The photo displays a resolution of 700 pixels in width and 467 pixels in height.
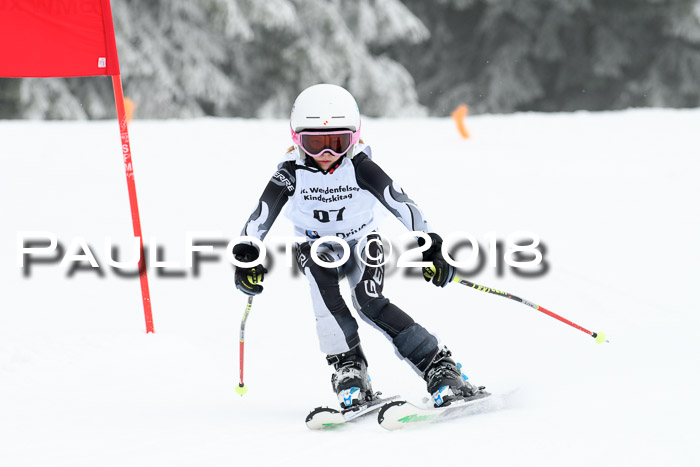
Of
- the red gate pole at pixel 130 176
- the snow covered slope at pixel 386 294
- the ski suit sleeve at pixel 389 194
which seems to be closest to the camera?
the snow covered slope at pixel 386 294

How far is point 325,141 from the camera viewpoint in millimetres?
3756

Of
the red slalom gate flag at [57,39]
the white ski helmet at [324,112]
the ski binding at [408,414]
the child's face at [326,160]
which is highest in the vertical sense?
the red slalom gate flag at [57,39]

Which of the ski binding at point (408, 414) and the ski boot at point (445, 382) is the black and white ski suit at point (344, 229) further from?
the ski binding at point (408, 414)

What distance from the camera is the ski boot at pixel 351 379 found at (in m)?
3.72

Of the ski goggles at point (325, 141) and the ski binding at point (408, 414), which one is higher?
the ski goggles at point (325, 141)

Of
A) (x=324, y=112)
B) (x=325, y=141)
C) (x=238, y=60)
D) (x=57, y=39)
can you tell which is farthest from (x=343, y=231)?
(x=238, y=60)

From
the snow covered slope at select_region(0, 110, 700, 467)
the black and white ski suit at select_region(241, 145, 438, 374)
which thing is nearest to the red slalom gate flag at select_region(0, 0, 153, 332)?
the snow covered slope at select_region(0, 110, 700, 467)

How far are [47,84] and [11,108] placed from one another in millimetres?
1067

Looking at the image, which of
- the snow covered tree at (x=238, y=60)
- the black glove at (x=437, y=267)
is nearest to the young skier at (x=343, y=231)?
the black glove at (x=437, y=267)

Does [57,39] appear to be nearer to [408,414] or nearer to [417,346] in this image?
[417,346]

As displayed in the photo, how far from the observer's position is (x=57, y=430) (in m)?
3.61

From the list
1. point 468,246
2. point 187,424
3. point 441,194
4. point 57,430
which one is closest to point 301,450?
point 187,424

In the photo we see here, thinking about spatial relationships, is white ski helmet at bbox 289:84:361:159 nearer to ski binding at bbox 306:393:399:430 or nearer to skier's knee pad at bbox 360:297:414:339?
skier's knee pad at bbox 360:297:414:339

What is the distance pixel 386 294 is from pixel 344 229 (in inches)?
89.8
